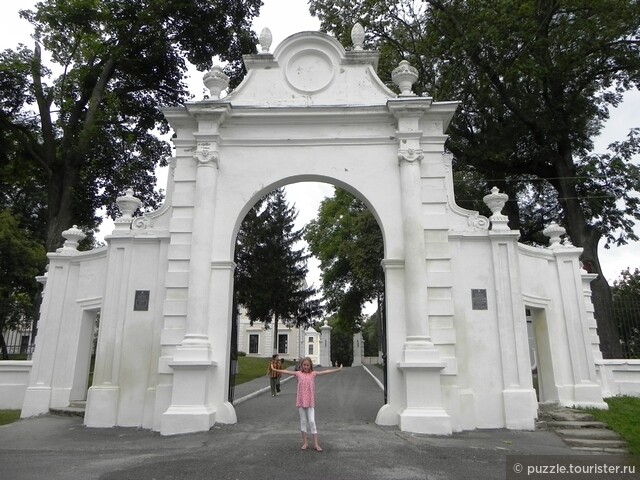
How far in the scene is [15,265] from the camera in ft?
A: 71.3

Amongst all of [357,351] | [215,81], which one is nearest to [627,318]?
[215,81]

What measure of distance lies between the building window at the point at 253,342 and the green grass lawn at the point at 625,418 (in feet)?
155

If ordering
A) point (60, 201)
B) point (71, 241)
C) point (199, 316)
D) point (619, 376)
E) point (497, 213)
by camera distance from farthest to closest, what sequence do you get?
point (60, 201) < point (619, 376) < point (71, 241) < point (497, 213) < point (199, 316)

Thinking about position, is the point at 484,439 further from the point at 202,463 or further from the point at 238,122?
the point at 238,122

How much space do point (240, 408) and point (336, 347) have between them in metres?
46.8

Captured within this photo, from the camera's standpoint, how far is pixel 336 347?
57.6m

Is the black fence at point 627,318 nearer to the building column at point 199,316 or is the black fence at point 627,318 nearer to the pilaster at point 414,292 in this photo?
the pilaster at point 414,292

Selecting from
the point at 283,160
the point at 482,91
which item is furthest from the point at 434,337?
the point at 482,91

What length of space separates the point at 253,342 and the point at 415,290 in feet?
159

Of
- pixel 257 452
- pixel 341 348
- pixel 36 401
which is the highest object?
pixel 341 348

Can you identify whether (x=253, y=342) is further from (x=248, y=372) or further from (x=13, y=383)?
(x=13, y=383)

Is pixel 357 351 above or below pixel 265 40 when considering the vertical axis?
below

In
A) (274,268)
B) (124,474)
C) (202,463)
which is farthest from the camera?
(274,268)

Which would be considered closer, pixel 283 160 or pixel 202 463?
pixel 202 463
